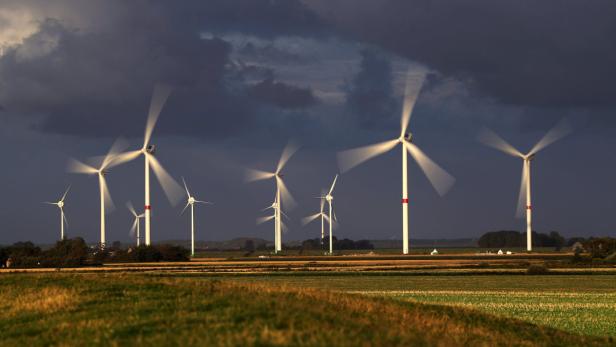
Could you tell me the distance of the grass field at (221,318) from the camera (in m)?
21.6

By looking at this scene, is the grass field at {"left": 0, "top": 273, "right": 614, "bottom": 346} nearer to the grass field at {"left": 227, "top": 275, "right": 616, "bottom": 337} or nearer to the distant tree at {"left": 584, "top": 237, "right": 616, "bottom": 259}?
the grass field at {"left": 227, "top": 275, "right": 616, "bottom": 337}

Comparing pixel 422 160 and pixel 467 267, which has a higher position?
pixel 422 160

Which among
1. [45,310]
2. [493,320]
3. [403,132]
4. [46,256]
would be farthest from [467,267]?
[45,310]

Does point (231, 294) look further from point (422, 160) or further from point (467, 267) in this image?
point (422, 160)

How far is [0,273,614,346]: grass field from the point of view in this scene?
21.6 meters

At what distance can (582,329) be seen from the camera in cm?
3878

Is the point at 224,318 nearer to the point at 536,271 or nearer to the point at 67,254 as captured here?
the point at 536,271

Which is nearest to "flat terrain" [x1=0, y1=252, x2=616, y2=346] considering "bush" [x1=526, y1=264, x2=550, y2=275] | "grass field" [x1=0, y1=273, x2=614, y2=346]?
"grass field" [x1=0, y1=273, x2=614, y2=346]

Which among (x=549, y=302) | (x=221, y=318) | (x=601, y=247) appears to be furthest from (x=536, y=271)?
(x=221, y=318)

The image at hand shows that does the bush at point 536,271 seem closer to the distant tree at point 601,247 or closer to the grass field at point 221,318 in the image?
the distant tree at point 601,247

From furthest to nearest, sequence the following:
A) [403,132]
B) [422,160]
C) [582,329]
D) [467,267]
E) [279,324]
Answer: [403,132]
[422,160]
[467,267]
[582,329]
[279,324]

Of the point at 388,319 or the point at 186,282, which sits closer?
the point at 388,319

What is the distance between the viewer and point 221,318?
2338 cm

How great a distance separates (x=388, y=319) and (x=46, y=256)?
159 m
